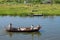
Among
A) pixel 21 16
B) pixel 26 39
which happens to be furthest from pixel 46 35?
pixel 21 16

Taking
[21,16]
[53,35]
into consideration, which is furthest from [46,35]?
[21,16]

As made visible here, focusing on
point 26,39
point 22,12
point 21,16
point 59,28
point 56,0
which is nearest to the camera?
point 26,39

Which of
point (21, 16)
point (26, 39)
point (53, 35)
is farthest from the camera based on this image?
point (21, 16)

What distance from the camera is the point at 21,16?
59.9m

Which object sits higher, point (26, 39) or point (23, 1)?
point (26, 39)

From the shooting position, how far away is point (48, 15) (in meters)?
61.1

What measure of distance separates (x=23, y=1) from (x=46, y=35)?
68.8 meters

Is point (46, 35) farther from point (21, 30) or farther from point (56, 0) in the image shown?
point (56, 0)

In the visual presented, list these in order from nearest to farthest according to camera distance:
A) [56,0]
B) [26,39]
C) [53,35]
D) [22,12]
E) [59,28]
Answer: [26,39] → [53,35] → [59,28] → [22,12] → [56,0]

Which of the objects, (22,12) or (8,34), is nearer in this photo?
(8,34)

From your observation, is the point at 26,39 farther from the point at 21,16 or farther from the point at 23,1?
the point at 23,1

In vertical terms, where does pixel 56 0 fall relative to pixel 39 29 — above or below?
below

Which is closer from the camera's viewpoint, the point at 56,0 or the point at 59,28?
the point at 59,28

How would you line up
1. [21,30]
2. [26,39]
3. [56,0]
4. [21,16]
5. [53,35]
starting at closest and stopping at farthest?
[26,39] → [53,35] → [21,30] → [21,16] → [56,0]
